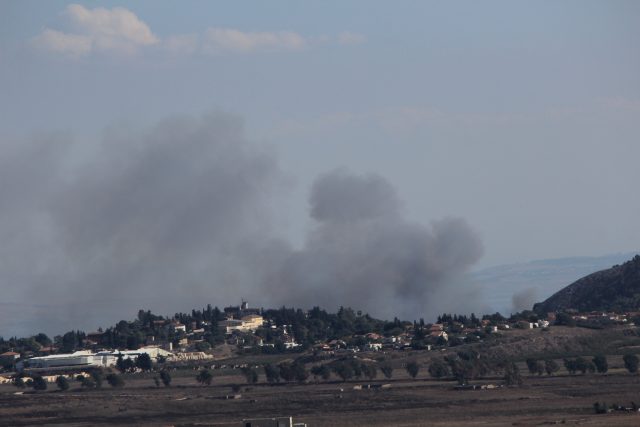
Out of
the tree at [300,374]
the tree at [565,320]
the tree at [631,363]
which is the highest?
the tree at [565,320]

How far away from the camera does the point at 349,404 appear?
112562 mm

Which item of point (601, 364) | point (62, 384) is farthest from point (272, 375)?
point (601, 364)

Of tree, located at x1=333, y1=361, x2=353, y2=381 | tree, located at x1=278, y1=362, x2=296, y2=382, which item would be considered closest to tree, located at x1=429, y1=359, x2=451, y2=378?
tree, located at x1=333, y1=361, x2=353, y2=381

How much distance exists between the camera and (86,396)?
443ft

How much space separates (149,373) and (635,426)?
83714 millimetres

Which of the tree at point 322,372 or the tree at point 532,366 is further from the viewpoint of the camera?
the tree at point 322,372

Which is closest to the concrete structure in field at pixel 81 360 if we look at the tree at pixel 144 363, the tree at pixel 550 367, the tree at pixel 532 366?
the tree at pixel 144 363

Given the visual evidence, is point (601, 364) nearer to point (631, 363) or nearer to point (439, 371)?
point (631, 363)

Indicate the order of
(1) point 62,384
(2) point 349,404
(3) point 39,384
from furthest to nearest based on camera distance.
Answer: (3) point 39,384 → (1) point 62,384 → (2) point 349,404

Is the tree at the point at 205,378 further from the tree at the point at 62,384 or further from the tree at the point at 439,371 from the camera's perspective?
the tree at the point at 439,371

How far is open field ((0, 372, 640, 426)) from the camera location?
98625 millimetres

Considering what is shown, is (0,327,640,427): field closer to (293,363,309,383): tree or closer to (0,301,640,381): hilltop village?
(293,363,309,383): tree

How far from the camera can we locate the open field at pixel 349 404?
98625mm

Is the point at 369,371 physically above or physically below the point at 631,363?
above
